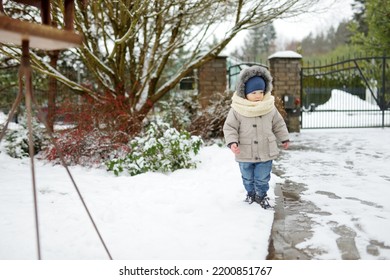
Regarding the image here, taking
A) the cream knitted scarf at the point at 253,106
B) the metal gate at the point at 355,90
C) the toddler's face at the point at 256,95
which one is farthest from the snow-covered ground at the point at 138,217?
the metal gate at the point at 355,90

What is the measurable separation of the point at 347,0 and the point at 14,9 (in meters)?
6.26

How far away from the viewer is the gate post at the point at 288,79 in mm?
8938

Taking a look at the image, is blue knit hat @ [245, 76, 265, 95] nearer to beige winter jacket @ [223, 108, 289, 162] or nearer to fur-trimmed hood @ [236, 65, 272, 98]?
fur-trimmed hood @ [236, 65, 272, 98]

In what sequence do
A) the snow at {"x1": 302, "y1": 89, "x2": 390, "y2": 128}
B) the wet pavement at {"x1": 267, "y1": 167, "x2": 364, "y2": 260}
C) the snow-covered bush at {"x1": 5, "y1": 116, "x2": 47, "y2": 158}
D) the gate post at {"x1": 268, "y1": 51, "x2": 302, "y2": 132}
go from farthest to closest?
the snow at {"x1": 302, "y1": 89, "x2": 390, "y2": 128} → the gate post at {"x1": 268, "y1": 51, "x2": 302, "y2": 132} → the snow-covered bush at {"x1": 5, "y1": 116, "x2": 47, "y2": 158} → the wet pavement at {"x1": 267, "y1": 167, "x2": 364, "y2": 260}

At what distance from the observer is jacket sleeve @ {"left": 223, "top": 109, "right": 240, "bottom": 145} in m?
2.99

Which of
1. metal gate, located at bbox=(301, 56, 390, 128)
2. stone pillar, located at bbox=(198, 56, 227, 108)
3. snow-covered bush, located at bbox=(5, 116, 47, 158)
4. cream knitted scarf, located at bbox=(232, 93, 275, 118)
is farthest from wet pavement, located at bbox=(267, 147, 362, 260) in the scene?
metal gate, located at bbox=(301, 56, 390, 128)

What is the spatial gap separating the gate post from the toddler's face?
618 cm

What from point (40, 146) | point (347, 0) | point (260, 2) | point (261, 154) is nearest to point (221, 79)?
point (260, 2)

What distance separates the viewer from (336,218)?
290 centimetres

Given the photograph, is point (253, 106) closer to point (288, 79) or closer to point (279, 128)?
point (279, 128)

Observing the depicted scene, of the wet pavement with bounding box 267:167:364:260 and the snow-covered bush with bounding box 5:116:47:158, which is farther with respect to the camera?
the snow-covered bush with bounding box 5:116:47:158

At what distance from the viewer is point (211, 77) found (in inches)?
339

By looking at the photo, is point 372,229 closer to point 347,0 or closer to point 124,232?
point 124,232

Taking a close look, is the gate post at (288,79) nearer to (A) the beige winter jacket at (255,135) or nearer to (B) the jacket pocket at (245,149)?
(A) the beige winter jacket at (255,135)
